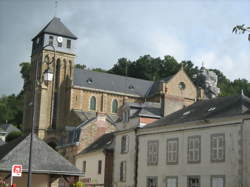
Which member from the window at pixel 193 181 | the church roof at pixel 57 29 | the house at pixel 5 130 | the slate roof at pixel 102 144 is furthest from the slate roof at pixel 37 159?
the house at pixel 5 130

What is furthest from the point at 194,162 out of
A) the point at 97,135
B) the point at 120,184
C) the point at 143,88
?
the point at 143,88

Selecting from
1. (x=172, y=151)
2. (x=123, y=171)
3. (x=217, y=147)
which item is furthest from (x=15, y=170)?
(x=123, y=171)

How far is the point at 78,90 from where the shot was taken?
217ft

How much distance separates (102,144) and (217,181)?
619 inches

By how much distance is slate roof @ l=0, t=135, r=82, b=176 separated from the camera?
77.7ft

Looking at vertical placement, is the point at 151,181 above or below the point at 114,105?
below

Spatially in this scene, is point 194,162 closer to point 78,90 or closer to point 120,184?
point 120,184

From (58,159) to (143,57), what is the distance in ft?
210

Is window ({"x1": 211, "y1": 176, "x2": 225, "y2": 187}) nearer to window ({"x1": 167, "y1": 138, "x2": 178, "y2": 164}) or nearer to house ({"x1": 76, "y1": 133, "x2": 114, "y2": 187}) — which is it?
window ({"x1": 167, "y1": 138, "x2": 178, "y2": 164})

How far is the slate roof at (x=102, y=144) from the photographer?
39.4m

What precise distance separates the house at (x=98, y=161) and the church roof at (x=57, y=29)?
2855 centimetres

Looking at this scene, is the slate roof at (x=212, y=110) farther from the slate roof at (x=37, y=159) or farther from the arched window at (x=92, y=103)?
the arched window at (x=92, y=103)

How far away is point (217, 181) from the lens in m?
27.7

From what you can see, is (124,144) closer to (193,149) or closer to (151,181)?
(151,181)
